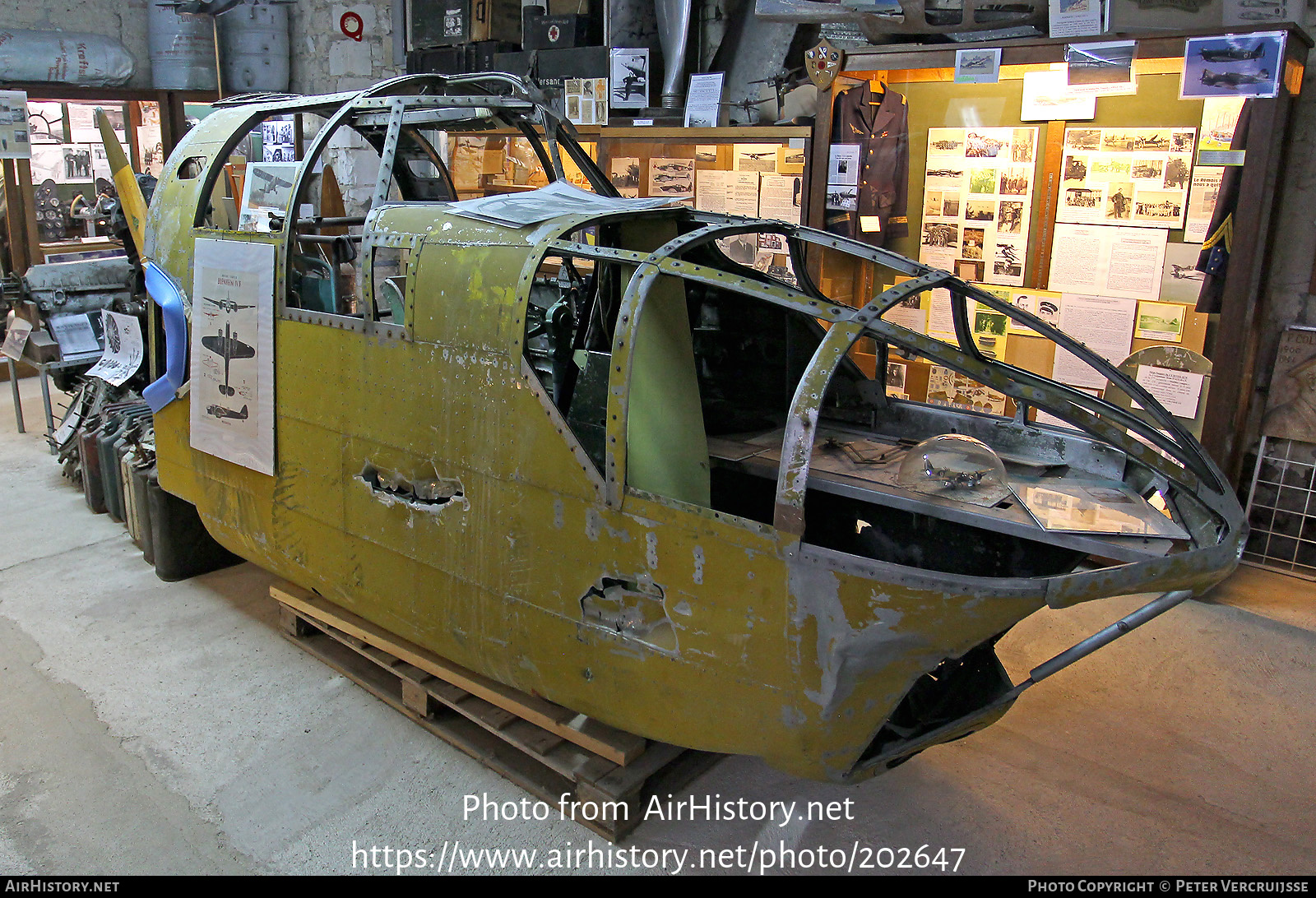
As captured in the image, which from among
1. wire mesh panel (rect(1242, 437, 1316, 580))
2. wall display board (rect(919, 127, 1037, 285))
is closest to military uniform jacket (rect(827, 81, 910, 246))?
wall display board (rect(919, 127, 1037, 285))

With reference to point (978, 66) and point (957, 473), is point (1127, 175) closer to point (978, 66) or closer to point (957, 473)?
point (978, 66)

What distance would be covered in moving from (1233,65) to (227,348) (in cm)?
550

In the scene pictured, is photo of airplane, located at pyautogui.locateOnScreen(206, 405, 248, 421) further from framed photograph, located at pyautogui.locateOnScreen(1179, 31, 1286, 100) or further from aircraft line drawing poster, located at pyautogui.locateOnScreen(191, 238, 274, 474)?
framed photograph, located at pyautogui.locateOnScreen(1179, 31, 1286, 100)

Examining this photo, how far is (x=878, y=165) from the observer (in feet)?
20.4

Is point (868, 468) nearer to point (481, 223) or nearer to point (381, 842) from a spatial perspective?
point (481, 223)

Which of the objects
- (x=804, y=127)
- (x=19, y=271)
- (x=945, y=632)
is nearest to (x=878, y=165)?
(x=804, y=127)

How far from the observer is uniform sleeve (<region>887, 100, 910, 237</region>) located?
6.23 metres

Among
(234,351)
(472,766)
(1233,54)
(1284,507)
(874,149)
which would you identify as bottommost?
(472,766)

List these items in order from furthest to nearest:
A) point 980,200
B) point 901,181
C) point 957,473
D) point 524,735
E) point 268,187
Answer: point 268,187, point 901,181, point 980,200, point 524,735, point 957,473

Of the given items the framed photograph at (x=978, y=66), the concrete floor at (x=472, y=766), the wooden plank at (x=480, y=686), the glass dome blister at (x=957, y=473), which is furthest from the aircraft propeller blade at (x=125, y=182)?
the framed photograph at (x=978, y=66)

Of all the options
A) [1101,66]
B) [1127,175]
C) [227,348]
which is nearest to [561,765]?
[227,348]

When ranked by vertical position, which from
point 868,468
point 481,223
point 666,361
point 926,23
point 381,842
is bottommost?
point 381,842

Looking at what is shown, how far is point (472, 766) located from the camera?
383cm

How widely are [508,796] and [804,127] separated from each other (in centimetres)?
478
